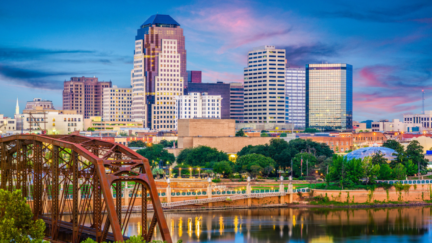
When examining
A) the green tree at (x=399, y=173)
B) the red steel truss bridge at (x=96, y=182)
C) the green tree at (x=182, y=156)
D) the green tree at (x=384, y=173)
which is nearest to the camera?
the red steel truss bridge at (x=96, y=182)

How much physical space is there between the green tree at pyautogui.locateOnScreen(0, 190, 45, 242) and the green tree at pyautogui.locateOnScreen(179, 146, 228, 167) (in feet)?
260

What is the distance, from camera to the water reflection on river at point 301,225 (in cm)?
6197

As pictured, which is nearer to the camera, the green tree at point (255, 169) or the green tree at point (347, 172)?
the green tree at point (347, 172)

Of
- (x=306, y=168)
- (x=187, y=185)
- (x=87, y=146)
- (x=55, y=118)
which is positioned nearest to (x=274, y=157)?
(x=306, y=168)

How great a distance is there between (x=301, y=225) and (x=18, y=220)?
132 ft

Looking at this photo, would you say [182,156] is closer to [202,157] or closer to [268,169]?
[202,157]

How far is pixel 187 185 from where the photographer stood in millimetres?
89188

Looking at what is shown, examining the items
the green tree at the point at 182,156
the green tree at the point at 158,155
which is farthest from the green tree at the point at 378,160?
the green tree at the point at 158,155

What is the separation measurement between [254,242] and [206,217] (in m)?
14.8

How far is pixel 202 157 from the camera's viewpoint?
11706 centimetres

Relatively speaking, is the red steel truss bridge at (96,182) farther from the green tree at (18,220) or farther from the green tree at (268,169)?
the green tree at (268,169)

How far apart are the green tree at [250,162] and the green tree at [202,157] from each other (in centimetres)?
988

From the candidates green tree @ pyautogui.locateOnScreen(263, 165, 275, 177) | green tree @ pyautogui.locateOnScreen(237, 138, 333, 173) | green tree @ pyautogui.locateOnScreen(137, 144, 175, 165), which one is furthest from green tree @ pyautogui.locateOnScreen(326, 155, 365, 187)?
green tree @ pyautogui.locateOnScreen(137, 144, 175, 165)

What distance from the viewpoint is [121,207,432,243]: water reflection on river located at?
203 feet
